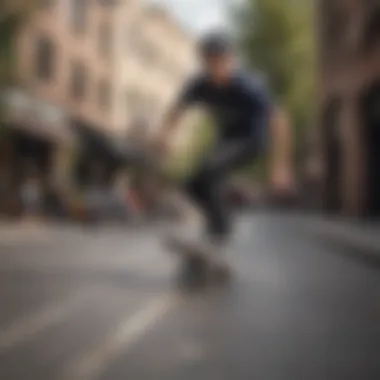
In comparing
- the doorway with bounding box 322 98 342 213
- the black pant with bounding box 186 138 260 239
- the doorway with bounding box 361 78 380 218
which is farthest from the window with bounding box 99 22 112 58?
the doorway with bounding box 361 78 380 218

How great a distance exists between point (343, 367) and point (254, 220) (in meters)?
2.41

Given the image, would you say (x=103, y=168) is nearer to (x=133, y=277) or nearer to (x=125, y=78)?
(x=125, y=78)

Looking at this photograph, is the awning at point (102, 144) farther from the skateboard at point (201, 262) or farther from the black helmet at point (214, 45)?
the skateboard at point (201, 262)

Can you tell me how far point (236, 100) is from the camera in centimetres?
220

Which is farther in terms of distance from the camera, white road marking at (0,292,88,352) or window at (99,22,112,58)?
window at (99,22,112,58)

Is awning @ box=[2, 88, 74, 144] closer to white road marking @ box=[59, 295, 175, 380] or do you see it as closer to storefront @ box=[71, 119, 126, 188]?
storefront @ box=[71, 119, 126, 188]

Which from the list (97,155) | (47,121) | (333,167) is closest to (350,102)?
(333,167)

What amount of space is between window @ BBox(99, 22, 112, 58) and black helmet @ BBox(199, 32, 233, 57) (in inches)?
16.1

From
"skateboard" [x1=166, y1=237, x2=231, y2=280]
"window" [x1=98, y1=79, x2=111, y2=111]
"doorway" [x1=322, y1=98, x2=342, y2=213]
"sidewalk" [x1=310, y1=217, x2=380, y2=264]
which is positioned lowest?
"sidewalk" [x1=310, y1=217, x2=380, y2=264]

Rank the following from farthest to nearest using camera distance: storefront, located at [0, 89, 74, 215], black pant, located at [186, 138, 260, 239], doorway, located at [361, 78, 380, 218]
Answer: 1. doorway, located at [361, 78, 380, 218]
2. storefront, located at [0, 89, 74, 215]
3. black pant, located at [186, 138, 260, 239]

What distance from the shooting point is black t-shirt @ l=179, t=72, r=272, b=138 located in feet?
6.98

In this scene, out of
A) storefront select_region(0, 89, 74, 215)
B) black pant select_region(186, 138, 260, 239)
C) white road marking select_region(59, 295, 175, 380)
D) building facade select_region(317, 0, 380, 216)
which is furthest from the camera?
building facade select_region(317, 0, 380, 216)

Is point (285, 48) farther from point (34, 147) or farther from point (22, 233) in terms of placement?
point (22, 233)

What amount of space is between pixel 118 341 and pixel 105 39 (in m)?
1.05
